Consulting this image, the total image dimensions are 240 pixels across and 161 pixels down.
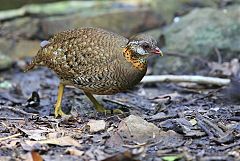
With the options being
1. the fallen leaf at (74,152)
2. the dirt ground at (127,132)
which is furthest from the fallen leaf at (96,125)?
the fallen leaf at (74,152)

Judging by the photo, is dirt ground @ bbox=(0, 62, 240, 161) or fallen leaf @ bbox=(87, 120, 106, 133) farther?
fallen leaf @ bbox=(87, 120, 106, 133)

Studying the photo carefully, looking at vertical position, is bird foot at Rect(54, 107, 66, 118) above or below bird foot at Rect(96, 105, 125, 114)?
above

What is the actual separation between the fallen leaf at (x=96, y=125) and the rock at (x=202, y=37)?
358cm

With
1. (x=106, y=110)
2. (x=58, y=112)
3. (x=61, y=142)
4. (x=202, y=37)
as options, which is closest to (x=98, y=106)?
(x=106, y=110)

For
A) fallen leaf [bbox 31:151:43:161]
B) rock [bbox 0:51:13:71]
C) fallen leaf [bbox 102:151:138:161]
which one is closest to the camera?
fallen leaf [bbox 102:151:138:161]

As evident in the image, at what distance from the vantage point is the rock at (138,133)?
4941 mm

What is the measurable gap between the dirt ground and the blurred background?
1.96 meters

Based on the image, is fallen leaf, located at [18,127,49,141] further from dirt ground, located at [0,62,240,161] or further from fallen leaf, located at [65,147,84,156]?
fallen leaf, located at [65,147,84,156]

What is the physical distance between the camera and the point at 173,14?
1066 cm

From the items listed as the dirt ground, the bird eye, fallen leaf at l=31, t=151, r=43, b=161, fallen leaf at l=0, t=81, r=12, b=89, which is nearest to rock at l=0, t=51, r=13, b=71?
fallen leaf at l=0, t=81, r=12, b=89

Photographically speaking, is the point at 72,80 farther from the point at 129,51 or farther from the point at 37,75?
the point at 37,75

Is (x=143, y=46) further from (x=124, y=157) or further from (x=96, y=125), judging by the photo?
(x=124, y=157)

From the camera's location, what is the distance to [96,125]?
17.5 feet

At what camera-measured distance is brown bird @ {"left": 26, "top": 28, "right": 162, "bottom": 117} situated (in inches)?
233
